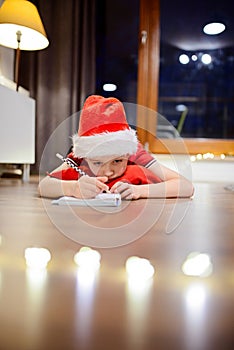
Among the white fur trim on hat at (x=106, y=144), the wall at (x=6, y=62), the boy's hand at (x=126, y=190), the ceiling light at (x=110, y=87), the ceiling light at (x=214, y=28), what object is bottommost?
the boy's hand at (x=126, y=190)

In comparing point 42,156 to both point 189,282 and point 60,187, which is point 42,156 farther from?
point 189,282

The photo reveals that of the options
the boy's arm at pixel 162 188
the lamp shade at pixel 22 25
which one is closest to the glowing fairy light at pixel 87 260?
the boy's arm at pixel 162 188

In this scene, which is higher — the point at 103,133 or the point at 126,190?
the point at 103,133

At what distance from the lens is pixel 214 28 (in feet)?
10.5

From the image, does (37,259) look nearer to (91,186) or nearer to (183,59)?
(91,186)

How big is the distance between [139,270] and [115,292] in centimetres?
9

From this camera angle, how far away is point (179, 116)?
3402 mm

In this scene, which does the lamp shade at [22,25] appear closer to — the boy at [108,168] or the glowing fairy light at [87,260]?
the boy at [108,168]

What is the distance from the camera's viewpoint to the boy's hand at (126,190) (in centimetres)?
Result: 131

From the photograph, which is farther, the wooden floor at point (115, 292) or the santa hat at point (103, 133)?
the santa hat at point (103, 133)

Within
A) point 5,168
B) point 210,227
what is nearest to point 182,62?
point 5,168

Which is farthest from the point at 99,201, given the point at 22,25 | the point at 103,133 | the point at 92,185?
the point at 22,25

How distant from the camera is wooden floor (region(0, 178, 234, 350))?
350 mm

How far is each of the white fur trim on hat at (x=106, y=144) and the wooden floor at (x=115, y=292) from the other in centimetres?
43
